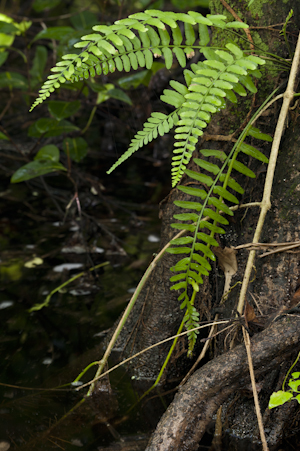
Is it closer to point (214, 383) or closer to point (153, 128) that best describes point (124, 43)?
point (153, 128)

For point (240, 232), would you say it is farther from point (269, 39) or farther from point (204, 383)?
point (269, 39)

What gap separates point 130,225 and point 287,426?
2.01 m

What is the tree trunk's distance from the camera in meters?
1.18

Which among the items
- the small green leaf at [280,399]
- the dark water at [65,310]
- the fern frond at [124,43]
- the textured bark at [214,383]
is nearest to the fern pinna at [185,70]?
the fern frond at [124,43]

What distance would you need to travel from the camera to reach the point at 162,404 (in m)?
1.49

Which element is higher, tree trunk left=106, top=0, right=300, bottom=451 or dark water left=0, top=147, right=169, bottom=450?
tree trunk left=106, top=0, right=300, bottom=451

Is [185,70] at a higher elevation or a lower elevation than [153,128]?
higher

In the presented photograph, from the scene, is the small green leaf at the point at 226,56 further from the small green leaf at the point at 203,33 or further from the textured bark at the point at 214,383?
the textured bark at the point at 214,383

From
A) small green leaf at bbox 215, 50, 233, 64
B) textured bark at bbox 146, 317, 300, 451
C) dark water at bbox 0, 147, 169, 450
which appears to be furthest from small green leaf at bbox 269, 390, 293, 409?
small green leaf at bbox 215, 50, 233, 64

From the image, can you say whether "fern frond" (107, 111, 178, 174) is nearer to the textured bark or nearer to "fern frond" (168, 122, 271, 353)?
"fern frond" (168, 122, 271, 353)

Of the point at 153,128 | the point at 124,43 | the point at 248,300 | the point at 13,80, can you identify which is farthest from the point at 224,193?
the point at 13,80

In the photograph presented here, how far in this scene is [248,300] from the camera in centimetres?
139

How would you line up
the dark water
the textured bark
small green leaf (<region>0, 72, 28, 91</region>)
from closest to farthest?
1. the textured bark
2. the dark water
3. small green leaf (<region>0, 72, 28, 91</region>)

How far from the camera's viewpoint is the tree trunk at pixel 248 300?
1.18 m
